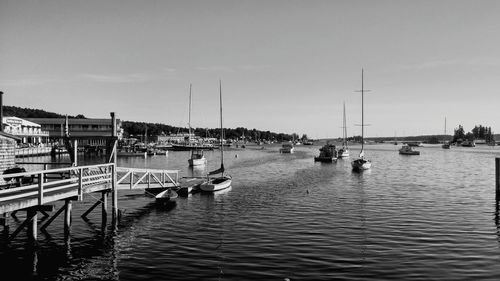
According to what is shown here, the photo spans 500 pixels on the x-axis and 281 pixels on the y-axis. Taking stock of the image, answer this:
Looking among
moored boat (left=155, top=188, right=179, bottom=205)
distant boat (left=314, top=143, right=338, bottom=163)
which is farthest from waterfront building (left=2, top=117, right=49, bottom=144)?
moored boat (left=155, top=188, right=179, bottom=205)

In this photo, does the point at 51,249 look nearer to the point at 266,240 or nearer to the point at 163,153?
the point at 266,240

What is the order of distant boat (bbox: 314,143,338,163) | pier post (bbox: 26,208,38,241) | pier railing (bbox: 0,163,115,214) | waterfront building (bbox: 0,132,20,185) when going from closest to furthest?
pier railing (bbox: 0,163,115,214) < pier post (bbox: 26,208,38,241) < waterfront building (bbox: 0,132,20,185) < distant boat (bbox: 314,143,338,163)

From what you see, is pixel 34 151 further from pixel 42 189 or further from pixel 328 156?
pixel 42 189

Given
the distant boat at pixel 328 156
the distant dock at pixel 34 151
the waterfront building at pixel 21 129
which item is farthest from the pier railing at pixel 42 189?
the waterfront building at pixel 21 129

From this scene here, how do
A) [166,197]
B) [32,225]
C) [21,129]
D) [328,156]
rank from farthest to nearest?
[21,129] → [328,156] → [166,197] → [32,225]

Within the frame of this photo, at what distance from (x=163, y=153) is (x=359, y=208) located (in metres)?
109

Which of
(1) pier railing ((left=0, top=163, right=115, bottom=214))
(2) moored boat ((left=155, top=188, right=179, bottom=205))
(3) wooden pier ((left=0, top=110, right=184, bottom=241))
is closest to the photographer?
(1) pier railing ((left=0, top=163, right=115, bottom=214))

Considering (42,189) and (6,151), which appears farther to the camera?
(6,151)

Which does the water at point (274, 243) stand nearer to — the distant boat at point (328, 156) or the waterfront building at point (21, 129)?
the distant boat at point (328, 156)

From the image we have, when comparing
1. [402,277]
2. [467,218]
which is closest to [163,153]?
→ [467,218]

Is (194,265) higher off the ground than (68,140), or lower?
lower

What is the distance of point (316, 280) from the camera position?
15.6 meters

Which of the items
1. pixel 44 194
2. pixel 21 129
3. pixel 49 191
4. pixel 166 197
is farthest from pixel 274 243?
pixel 21 129

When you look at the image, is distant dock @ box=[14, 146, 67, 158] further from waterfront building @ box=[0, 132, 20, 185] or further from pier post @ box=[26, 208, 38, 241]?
pier post @ box=[26, 208, 38, 241]
